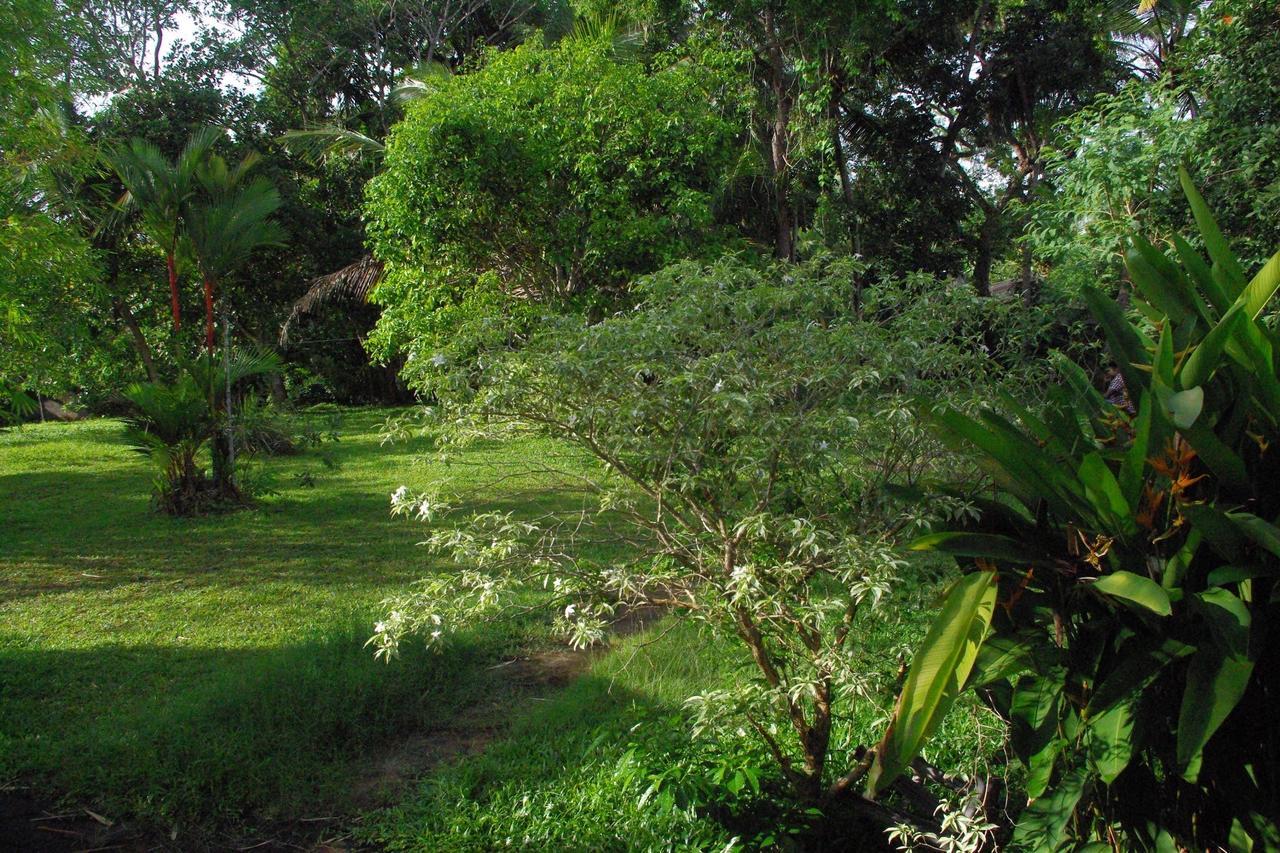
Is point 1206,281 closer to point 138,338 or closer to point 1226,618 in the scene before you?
point 1226,618

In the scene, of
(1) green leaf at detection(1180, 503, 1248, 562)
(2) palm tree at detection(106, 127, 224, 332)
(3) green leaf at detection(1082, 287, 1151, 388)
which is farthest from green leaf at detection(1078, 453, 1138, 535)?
(2) palm tree at detection(106, 127, 224, 332)

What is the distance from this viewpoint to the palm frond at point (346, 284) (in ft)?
61.6

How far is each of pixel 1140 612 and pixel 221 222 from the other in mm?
9095

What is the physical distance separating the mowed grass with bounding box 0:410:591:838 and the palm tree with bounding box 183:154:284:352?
2316 mm

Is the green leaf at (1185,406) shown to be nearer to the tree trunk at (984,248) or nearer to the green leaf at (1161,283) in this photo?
the green leaf at (1161,283)

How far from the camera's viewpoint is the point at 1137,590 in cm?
226

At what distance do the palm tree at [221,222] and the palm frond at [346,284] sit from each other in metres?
8.63

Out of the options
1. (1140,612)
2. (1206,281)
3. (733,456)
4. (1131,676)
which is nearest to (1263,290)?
(1206,281)

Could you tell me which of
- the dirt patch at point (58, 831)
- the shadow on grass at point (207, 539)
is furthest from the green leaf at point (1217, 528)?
the shadow on grass at point (207, 539)

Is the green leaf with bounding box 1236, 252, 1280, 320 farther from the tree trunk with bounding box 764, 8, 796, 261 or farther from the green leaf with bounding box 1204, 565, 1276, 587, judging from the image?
the tree trunk with bounding box 764, 8, 796, 261

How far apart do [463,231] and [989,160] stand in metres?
14.4

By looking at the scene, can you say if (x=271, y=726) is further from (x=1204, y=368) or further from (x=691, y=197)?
(x=691, y=197)

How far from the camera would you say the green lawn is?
338 cm

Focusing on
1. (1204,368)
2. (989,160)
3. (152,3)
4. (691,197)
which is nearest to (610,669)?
(1204,368)
